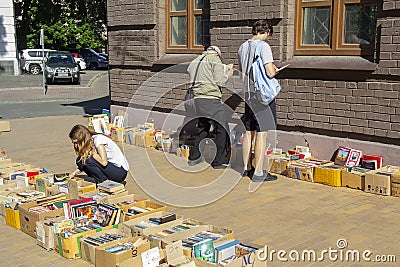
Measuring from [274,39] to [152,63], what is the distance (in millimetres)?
3352

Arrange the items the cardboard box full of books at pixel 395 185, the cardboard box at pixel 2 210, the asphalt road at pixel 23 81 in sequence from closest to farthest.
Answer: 1. the cardboard box at pixel 2 210
2. the cardboard box full of books at pixel 395 185
3. the asphalt road at pixel 23 81

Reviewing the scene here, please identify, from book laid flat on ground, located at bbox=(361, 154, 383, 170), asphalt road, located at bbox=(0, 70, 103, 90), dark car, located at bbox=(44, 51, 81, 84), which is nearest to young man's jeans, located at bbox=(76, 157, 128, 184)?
book laid flat on ground, located at bbox=(361, 154, 383, 170)

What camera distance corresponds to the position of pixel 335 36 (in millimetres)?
8047

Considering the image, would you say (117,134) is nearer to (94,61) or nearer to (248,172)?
(248,172)

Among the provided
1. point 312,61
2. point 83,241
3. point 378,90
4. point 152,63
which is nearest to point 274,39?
point 312,61

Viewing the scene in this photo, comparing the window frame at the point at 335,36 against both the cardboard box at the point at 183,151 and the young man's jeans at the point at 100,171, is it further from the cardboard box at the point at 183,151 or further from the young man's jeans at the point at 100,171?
the young man's jeans at the point at 100,171

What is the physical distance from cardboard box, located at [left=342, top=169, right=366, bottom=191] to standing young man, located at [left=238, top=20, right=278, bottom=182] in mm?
1033

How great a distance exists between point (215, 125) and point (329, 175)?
214 cm

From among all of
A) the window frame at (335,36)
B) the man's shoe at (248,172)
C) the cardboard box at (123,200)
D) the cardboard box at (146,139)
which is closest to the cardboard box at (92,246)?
the cardboard box at (123,200)

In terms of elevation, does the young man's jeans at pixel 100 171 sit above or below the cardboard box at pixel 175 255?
above

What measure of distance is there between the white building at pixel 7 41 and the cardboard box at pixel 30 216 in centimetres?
2906

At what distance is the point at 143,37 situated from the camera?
11.3m

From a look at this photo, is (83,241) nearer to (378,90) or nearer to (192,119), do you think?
(378,90)

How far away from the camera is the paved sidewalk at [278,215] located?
16.7 feet
